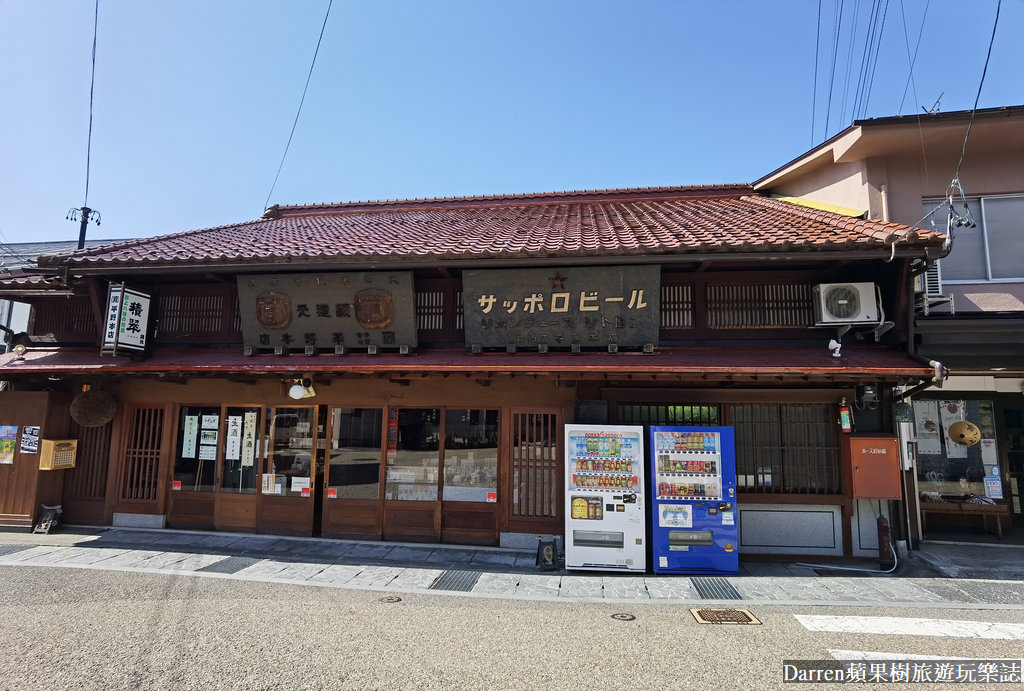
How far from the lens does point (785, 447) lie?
27.4 ft

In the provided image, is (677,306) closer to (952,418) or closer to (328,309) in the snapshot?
(328,309)

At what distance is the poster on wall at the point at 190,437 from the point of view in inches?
376

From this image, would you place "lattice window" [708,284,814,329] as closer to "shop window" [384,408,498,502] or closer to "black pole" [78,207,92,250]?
"shop window" [384,408,498,502]

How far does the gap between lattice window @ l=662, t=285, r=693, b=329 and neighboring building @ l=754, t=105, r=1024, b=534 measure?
3.33 m

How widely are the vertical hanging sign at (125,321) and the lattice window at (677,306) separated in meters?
9.51

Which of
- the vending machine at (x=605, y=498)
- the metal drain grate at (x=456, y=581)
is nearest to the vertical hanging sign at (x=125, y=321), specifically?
the metal drain grate at (x=456, y=581)

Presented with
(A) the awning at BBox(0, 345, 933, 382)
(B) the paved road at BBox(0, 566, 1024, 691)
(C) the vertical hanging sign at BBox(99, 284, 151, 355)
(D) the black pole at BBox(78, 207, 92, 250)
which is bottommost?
(B) the paved road at BBox(0, 566, 1024, 691)

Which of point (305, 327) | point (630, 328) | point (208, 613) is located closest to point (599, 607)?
point (630, 328)

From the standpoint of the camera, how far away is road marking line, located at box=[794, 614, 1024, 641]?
17.6 ft

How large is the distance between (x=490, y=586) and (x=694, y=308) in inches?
218

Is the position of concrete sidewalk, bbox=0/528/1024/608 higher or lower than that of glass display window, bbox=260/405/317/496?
lower

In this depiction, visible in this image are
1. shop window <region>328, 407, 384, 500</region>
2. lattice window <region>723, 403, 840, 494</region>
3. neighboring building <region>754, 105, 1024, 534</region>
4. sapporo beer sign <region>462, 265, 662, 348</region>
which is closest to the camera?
sapporo beer sign <region>462, 265, 662, 348</region>

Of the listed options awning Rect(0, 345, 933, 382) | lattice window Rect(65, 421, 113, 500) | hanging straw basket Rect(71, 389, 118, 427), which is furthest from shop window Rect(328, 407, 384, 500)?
lattice window Rect(65, 421, 113, 500)

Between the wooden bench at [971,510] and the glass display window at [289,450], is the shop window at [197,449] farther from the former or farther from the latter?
the wooden bench at [971,510]
